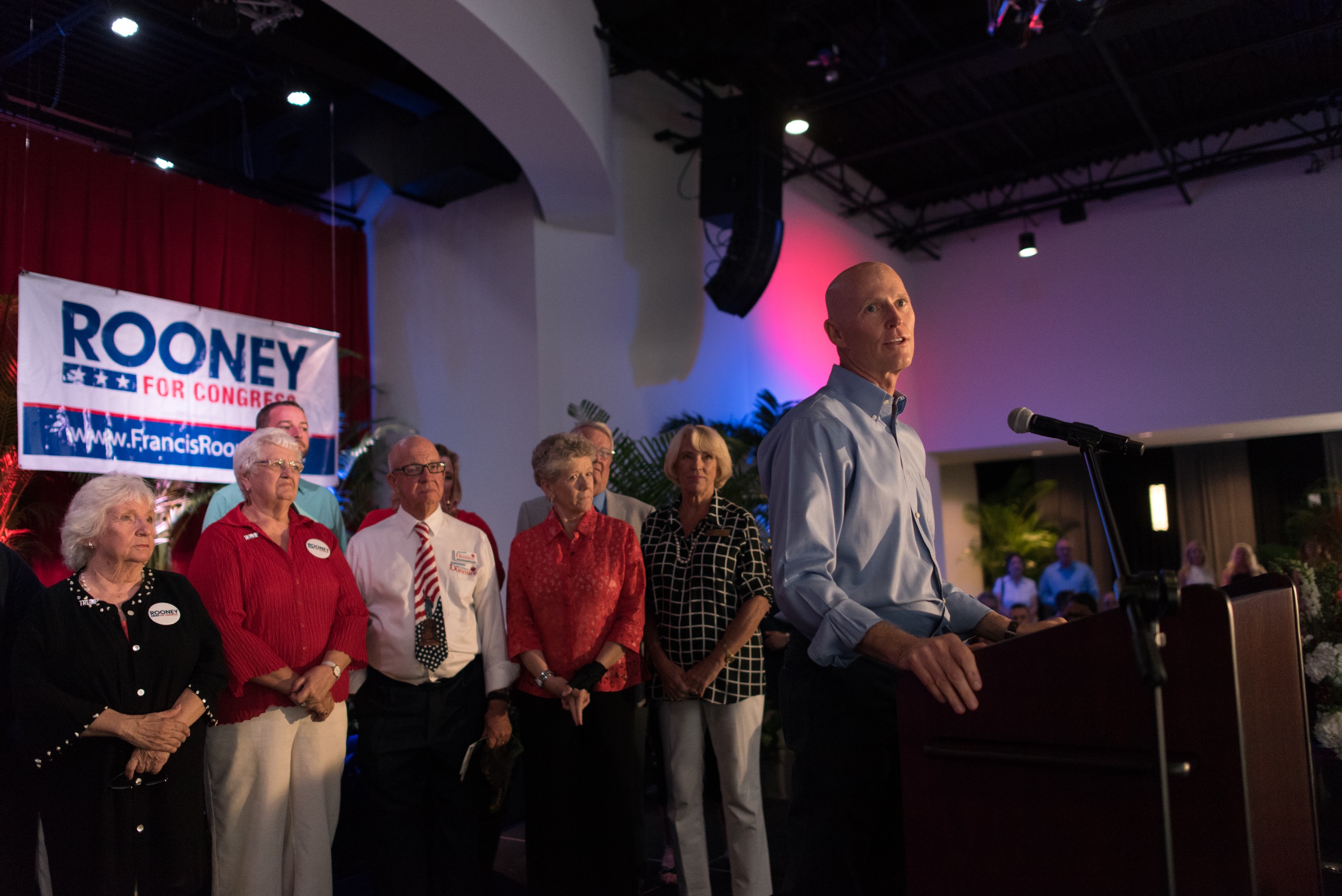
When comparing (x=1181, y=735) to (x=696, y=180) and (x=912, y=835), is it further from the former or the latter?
(x=696, y=180)

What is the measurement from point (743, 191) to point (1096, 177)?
228 inches

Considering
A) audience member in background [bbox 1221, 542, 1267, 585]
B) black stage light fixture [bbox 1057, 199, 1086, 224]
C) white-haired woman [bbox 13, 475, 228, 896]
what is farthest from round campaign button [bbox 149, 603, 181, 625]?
black stage light fixture [bbox 1057, 199, 1086, 224]

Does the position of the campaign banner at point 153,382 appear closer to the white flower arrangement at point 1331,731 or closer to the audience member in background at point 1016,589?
the white flower arrangement at point 1331,731

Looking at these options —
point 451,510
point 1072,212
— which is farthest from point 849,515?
point 1072,212

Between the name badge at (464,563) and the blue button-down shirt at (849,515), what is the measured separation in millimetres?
1797

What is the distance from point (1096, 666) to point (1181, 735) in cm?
13

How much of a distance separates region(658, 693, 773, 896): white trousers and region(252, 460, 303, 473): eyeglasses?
152 cm

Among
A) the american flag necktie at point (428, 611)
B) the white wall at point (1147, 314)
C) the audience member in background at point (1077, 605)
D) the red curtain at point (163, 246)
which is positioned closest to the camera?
the american flag necktie at point (428, 611)

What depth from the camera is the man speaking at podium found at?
164 centimetres

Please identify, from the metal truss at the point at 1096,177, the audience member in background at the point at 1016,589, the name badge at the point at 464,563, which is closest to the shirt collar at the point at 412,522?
the name badge at the point at 464,563

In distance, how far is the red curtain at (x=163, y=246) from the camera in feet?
18.0

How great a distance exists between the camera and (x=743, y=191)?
7.07m

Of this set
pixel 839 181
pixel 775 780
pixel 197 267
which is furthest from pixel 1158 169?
pixel 197 267

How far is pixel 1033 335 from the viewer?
11023 mm
